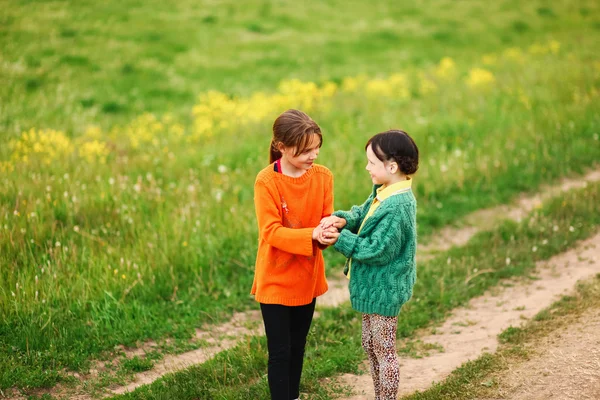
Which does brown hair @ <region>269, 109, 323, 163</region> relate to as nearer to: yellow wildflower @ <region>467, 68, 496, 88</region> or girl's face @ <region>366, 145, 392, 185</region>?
girl's face @ <region>366, 145, 392, 185</region>

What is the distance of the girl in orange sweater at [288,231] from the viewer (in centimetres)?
373

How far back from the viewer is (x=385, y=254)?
145 inches

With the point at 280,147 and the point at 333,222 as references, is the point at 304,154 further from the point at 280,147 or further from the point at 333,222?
the point at 333,222

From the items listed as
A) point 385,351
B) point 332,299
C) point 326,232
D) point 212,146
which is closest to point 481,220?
point 332,299

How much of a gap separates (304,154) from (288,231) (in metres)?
0.50

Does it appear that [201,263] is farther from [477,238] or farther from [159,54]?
[159,54]

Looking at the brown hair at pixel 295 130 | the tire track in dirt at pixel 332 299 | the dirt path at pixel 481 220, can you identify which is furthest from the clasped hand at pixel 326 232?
the dirt path at pixel 481 220

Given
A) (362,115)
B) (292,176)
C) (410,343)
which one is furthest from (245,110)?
(292,176)

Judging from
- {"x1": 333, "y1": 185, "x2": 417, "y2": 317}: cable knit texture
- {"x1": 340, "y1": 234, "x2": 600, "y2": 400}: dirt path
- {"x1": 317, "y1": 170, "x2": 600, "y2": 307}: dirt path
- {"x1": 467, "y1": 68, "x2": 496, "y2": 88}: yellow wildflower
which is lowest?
{"x1": 340, "y1": 234, "x2": 600, "y2": 400}: dirt path

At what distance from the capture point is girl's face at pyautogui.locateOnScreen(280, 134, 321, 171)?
374cm

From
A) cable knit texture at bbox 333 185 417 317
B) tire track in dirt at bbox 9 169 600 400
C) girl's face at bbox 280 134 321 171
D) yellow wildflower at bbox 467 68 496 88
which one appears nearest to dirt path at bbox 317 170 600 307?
tire track in dirt at bbox 9 169 600 400

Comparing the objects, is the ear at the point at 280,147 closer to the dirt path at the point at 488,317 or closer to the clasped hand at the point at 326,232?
the clasped hand at the point at 326,232

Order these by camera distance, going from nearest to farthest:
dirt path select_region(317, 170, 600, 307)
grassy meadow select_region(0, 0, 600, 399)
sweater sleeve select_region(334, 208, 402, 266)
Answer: sweater sleeve select_region(334, 208, 402, 266), grassy meadow select_region(0, 0, 600, 399), dirt path select_region(317, 170, 600, 307)

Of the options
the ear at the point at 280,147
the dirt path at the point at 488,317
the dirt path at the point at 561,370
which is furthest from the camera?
the dirt path at the point at 488,317
